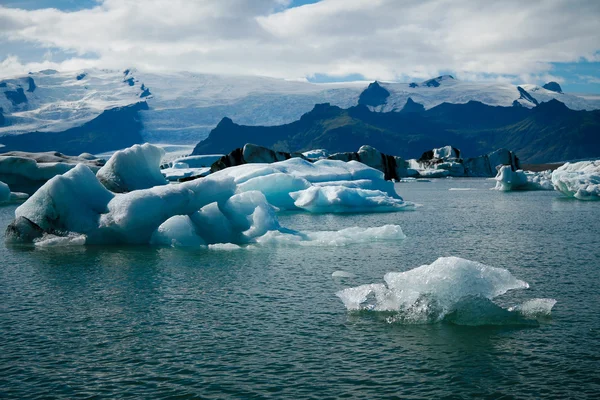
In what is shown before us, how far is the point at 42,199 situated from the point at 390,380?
1514cm

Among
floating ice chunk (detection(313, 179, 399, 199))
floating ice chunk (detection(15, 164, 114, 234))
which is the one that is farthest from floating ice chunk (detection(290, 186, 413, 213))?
floating ice chunk (detection(15, 164, 114, 234))

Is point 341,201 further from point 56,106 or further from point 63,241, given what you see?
point 56,106

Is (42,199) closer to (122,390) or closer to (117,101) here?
(122,390)

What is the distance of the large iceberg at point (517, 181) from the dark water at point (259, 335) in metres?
41.5

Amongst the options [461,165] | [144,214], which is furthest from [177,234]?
[461,165]

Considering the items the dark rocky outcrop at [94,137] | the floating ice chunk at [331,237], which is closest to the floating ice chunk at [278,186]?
the floating ice chunk at [331,237]

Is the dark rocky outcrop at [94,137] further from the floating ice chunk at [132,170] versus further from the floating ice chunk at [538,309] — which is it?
the floating ice chunk at [538,309]

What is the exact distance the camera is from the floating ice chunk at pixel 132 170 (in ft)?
79.5

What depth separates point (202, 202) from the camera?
20281 millimetres

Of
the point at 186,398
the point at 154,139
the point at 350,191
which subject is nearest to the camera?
the point at 186,398

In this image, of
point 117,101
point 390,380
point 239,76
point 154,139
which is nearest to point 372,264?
point 390,380

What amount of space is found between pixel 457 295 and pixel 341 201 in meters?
23.4

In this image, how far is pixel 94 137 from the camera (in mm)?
190750

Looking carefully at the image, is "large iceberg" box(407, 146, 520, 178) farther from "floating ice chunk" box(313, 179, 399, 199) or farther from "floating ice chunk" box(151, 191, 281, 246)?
"floating ice chunk" box(151, 191, 281, 246)
